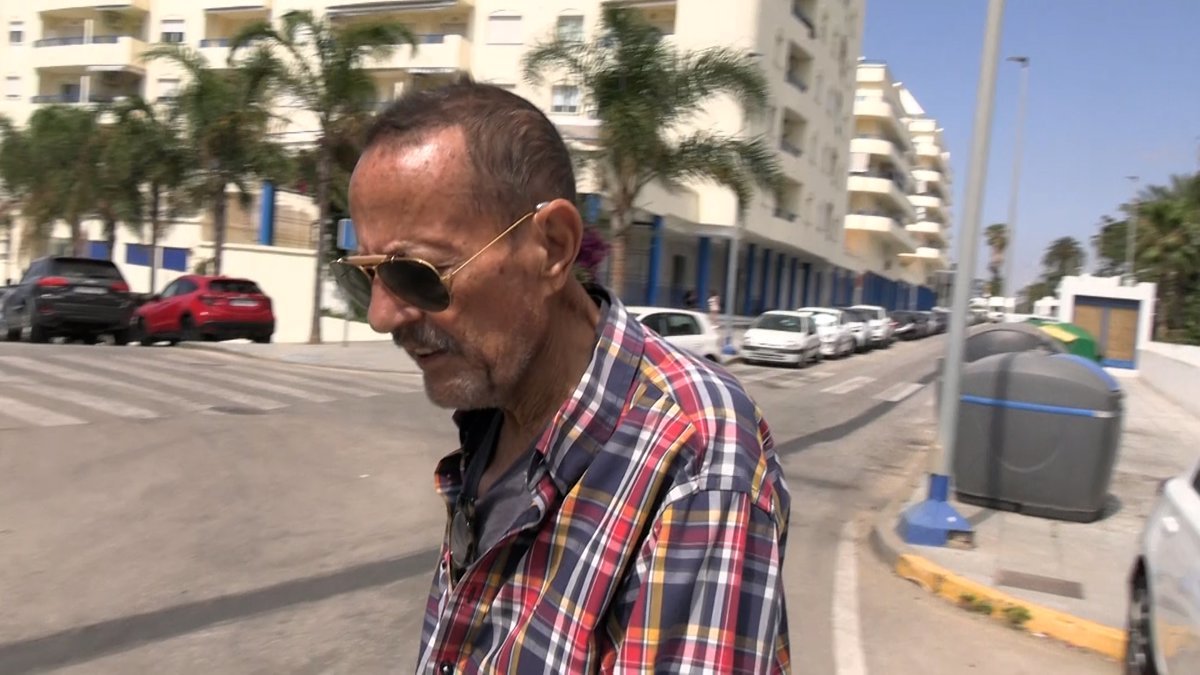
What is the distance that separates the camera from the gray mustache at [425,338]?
1.37 m

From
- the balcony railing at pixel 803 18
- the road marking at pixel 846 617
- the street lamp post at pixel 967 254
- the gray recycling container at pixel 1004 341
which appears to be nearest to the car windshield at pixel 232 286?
the gray recycling container at pixel 1004 341

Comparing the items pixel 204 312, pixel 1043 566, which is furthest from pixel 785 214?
pixel 1043 566

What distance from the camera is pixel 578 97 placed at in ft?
89.5

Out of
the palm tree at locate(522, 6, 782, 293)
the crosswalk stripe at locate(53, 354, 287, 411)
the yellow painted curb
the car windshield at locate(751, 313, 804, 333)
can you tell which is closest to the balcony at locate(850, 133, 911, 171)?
the car windshield at locate(751, 313, 804, 333)

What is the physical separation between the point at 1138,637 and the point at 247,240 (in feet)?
115

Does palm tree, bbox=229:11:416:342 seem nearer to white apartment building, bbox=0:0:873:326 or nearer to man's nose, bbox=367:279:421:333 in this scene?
white apartment building, bbox=0:0:873:326

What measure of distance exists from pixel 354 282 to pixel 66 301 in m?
19.1

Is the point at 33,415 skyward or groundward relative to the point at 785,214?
groundward

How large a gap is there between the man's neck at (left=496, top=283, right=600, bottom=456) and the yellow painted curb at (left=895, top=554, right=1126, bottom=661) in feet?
15.8

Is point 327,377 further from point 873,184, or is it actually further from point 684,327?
point 873,184

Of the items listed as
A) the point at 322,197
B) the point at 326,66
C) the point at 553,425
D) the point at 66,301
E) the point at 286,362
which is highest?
the point at 326,66

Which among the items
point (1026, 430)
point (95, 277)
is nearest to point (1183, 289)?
point (1026, 430)

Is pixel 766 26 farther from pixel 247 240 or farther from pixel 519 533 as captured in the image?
pixel 519 533

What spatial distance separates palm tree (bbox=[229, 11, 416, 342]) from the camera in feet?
66.2
